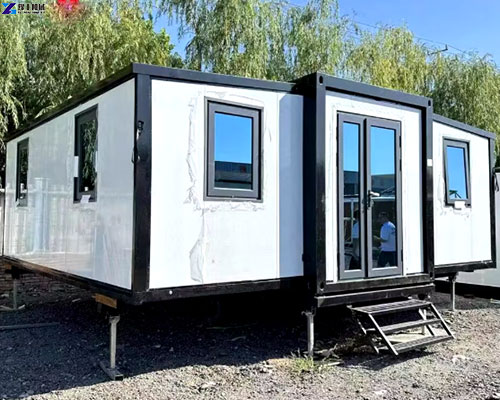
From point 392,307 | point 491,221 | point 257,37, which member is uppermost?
point 257,37

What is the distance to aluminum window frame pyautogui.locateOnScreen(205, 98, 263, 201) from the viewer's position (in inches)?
185

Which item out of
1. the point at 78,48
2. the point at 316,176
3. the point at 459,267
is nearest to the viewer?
the point at 316,176

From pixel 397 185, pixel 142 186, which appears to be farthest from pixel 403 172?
pixel 142 186

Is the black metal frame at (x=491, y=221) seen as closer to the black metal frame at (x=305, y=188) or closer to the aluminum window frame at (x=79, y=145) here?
the black metal frame at (x=305, y=188)

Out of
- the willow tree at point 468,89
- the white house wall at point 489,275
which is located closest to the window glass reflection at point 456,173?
the white house wall at point 489,275

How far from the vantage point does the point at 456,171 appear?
716 cm

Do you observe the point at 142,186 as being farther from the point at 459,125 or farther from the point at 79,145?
the point at 459,125

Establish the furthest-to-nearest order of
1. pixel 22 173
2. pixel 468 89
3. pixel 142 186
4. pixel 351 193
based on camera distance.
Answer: pixel 468 89 < pixel 22 173 < pixel 351 193 < pixel 142 186

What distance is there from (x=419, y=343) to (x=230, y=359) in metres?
1.98

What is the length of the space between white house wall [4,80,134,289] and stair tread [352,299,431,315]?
253 cm

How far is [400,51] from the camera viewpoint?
43.9 feet

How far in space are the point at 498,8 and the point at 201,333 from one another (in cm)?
813

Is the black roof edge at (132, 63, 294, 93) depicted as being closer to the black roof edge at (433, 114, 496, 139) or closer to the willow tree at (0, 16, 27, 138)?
the black roof edge at (433, 114, 496, 139)

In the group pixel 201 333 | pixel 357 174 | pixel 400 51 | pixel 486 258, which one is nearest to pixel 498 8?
pixel 400 51
